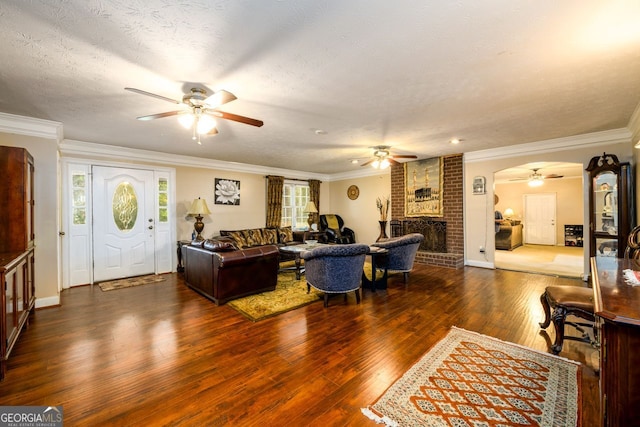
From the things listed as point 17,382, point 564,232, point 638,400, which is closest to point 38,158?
point 17,382

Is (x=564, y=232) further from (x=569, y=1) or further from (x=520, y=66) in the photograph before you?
(x=569, y=1)

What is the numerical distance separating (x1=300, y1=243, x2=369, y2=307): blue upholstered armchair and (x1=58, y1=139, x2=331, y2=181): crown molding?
3.92 metres

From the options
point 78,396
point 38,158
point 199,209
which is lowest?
point 78,396

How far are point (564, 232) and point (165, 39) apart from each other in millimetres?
11761

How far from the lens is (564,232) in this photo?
8.88 metres

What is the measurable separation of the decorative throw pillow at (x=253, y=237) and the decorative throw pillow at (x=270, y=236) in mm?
96

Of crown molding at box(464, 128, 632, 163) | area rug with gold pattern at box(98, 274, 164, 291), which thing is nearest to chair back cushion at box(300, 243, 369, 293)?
area rug with gold pattern at box(98, 274, 164, 291)

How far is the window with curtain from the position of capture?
7.88 metres

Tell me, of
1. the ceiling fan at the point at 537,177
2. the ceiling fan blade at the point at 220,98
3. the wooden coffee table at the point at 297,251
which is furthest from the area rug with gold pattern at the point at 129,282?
the ceiling fan at the point at 537,177

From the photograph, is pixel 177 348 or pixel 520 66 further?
pixel 177 348

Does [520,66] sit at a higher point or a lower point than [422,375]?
higher

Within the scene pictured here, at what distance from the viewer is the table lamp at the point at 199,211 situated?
5.56 meters

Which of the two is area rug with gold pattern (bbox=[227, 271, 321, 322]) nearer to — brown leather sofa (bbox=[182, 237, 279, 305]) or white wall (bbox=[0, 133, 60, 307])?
brown leather sofa (bbox=[182, 237, 279, 305])

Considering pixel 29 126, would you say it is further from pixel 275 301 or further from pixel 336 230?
pixel 336 230
